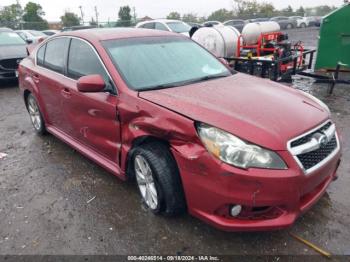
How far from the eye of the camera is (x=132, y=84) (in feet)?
9.73

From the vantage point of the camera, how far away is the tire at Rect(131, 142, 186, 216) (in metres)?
2.59

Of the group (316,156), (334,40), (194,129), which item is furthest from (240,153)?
(334,40)

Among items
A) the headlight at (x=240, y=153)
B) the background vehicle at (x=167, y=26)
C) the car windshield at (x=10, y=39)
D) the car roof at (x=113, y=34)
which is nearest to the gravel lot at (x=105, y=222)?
the headlight at (x=240, y=153)

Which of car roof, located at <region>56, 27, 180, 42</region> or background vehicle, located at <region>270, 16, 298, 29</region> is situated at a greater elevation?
car roof, located at <region>56, 27, 180, 42</region>

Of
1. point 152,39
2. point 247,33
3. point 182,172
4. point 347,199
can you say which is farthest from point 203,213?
point 247,33

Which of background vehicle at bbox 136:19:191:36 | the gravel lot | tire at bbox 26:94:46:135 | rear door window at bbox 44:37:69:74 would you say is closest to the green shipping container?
the gravel lot

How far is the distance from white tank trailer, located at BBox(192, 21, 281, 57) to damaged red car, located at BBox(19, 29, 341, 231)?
14.2 feet

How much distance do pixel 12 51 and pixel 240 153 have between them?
9.09 meters

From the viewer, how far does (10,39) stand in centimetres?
994

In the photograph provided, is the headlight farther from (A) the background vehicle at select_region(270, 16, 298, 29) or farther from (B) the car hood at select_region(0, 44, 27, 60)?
(A) the background vehicle at select_region(270, 16, 298, 29)

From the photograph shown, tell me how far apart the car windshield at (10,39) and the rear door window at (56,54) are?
6.46 metres

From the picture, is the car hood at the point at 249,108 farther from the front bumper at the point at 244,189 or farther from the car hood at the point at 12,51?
the car hood at the point at 12,51

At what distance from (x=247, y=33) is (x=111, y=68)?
6328 millimetres

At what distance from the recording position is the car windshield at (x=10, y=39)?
9.73 meters
